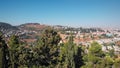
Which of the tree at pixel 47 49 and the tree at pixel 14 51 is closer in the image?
the tree at pixel 14 51

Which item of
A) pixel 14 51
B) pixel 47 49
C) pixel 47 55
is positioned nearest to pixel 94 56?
pixel 47 55

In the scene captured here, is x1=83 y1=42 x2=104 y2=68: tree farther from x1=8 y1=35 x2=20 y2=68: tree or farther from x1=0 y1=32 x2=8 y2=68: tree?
x1=0 y1=32 x2=8 y2=68: tree

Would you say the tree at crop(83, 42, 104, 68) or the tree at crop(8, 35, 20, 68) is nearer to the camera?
the tree at crop(8, 35, 20, 68)

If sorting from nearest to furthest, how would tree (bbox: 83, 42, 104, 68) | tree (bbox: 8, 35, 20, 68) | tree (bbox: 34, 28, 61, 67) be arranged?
tree (bbox: 8, 35, 20, 68), tree (bbox: 34, 28, 61, 67), tree (bbox: 83, 42, 104, 68)

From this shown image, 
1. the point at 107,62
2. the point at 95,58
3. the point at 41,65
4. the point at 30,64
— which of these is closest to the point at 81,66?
the point at 95,58

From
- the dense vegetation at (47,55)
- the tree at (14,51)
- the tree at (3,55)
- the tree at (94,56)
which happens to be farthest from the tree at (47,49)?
the tree at (94,56)

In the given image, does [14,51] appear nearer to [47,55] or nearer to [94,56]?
[47,55]

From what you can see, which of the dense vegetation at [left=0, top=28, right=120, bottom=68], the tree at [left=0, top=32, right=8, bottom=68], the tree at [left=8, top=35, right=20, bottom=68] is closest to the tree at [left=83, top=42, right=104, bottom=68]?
the dense vegetation at [left=0, top=28, right=120, bottom=68]

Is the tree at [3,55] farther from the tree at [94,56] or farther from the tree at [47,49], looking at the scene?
the tree at [94,56]
